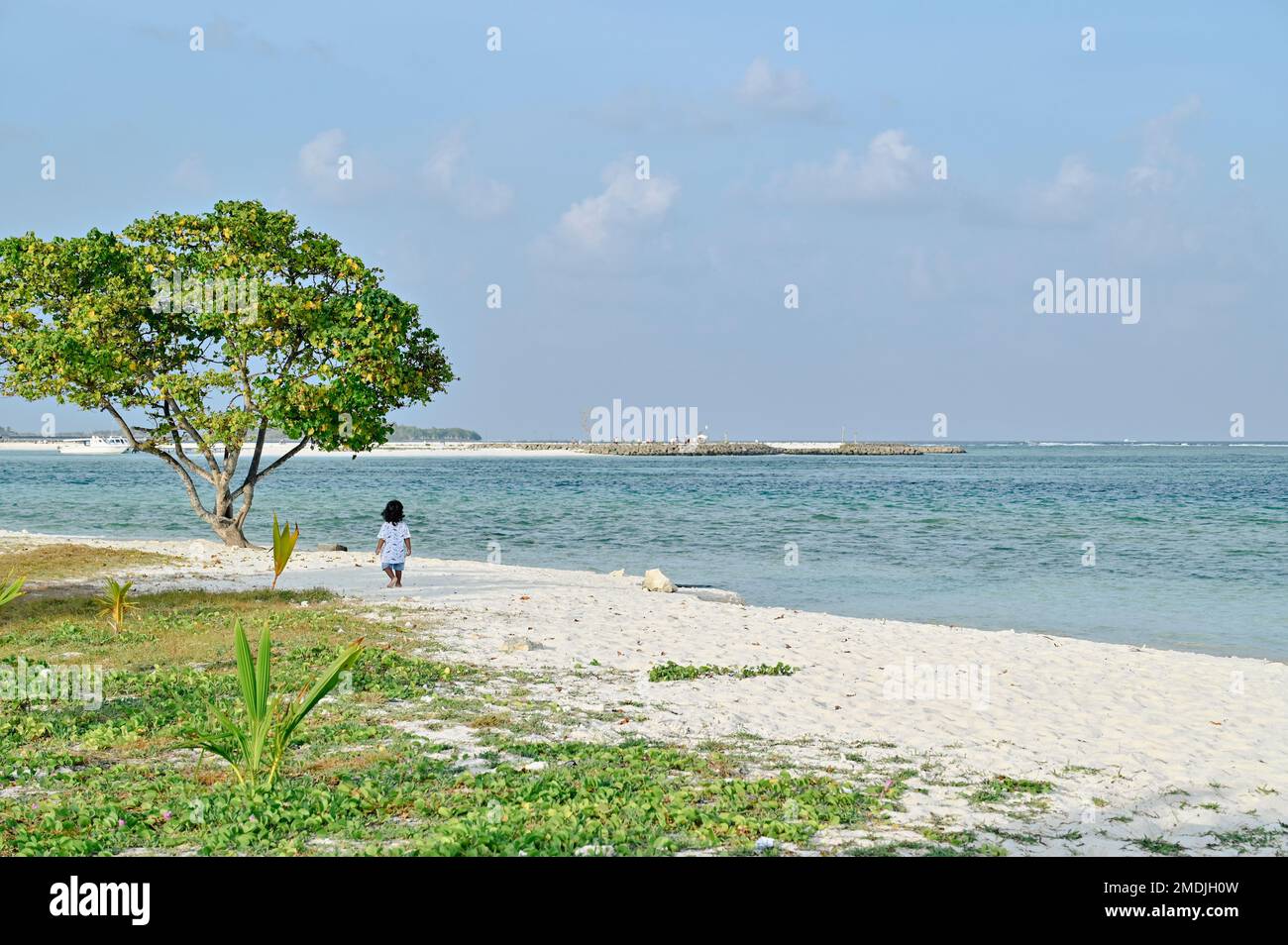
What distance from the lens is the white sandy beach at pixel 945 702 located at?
320 inches

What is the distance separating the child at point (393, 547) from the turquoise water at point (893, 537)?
7871 mm

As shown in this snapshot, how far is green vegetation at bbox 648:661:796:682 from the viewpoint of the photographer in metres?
13.1

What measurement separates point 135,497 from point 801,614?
2226 inches

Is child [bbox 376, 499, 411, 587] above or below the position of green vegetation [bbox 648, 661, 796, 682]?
above

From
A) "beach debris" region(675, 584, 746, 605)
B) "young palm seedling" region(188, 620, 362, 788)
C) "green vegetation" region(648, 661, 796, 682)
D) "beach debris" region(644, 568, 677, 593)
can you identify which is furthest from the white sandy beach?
"young palm seedling" region(188, 620, 362, 788)

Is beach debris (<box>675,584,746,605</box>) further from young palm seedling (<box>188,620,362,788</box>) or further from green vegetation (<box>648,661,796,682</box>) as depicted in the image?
young palm seedling (<box>188,620,362,788</box>)

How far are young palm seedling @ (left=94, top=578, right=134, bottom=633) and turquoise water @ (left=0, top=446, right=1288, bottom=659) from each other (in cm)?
1302

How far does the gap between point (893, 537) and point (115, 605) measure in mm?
28805

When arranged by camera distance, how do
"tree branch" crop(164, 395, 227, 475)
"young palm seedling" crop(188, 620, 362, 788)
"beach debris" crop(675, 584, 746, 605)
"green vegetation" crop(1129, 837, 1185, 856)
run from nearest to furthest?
"green vegetation" crop(1129, 837, 1185, 856)
"young palm seedling" crop(188, 620, 362, 788)
"beach debris" crop(675, 584, 746, 605)
"tree branch" crop(164, 395, 227, 475)

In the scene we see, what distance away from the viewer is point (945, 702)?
39.3ft

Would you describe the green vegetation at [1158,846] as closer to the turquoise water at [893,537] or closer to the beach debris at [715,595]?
the turquoise water at [893,537]

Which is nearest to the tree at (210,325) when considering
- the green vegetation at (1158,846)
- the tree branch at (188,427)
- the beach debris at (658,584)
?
the tree branch at (188,427)
